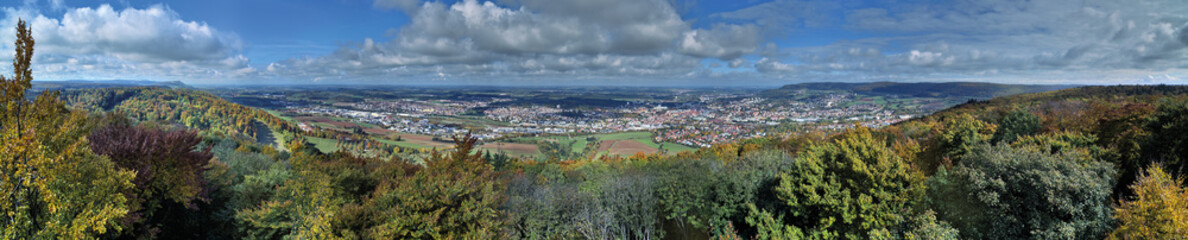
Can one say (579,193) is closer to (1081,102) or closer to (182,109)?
(1081,102)

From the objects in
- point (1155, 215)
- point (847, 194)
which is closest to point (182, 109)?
point (847, 194)

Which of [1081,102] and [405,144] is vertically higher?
[1081,102]

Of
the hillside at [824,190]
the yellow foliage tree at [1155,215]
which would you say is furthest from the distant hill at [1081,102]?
the yellow foliage tree at [1155,215]

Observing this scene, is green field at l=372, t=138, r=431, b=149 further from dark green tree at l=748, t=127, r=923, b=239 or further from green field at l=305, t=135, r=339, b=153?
dark green tree at l=748, t=127, r=923, b=239

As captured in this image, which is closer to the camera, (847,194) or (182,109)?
(847,194)

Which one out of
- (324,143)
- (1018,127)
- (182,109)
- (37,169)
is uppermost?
(37,169)

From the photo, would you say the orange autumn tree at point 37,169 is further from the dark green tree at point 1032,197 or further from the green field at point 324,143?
the green field at point 324,143

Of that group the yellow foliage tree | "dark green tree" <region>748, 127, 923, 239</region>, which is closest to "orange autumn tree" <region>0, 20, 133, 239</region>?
"dark green tree" <region>748, 127, 923, 239</region>
